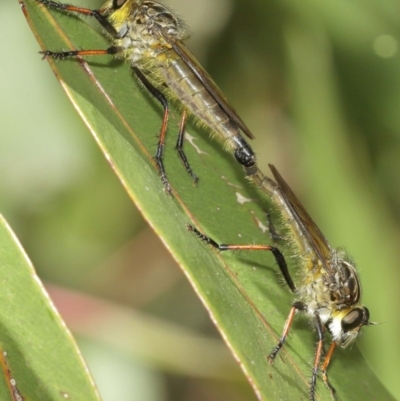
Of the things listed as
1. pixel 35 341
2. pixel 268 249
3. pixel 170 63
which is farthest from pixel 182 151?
pixel 35 341

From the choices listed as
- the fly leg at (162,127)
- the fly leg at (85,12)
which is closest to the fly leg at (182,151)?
the fly leg at (162,127)

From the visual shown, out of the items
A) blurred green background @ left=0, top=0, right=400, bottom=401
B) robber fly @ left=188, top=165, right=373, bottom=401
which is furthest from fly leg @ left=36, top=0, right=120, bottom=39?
robber fly @ left=188, top=165, right=373, bottom=401

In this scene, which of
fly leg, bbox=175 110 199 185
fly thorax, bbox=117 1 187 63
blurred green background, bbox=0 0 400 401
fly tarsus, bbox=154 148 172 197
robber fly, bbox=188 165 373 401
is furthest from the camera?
blurred green background, bbox=0 0 400 401

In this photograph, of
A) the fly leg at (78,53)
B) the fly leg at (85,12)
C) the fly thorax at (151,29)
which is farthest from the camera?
the fly thorax at (151,29)

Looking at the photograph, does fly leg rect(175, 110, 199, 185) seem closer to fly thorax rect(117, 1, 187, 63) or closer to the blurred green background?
fly thorax rect(117, 1, 187, 63)

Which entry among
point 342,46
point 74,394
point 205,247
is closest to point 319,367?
point 205,247

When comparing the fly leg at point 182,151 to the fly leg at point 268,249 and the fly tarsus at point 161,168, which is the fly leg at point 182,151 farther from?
the fly leg at point 268,249

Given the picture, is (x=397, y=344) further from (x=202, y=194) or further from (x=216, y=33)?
(x=216, y=33)
